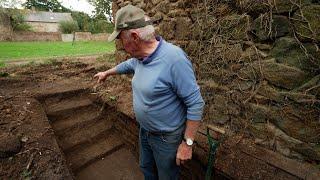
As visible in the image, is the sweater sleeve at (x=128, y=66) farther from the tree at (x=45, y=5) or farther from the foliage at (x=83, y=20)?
the tree at (x=45, y=5)

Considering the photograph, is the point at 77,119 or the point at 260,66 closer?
the point at 260,66

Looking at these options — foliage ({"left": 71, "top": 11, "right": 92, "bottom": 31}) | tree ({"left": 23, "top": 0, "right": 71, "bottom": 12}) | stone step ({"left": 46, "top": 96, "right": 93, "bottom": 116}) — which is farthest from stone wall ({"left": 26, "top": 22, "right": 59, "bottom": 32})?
stone step ({"left": 46, "top": 96, "right": 93, "bottom": 116})

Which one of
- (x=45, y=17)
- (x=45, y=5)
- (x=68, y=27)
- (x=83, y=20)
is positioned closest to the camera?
(x=68, y=27)

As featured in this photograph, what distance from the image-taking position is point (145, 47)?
208 centimetres

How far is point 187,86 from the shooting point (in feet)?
6.53

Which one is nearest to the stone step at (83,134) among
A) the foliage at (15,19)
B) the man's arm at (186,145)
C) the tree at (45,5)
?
the man's arm at (186,145)

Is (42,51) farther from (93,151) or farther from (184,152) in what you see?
(184,152)

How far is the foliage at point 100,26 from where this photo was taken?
124 ft

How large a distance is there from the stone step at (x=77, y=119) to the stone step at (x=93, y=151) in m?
0.36

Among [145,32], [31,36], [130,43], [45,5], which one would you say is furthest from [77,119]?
[45,5]

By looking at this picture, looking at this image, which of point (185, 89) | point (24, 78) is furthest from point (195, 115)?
point (24, 78)

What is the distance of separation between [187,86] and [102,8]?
41.7 meters

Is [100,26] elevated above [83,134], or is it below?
above

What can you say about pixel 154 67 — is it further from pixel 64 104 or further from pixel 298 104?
pixel 64 104
